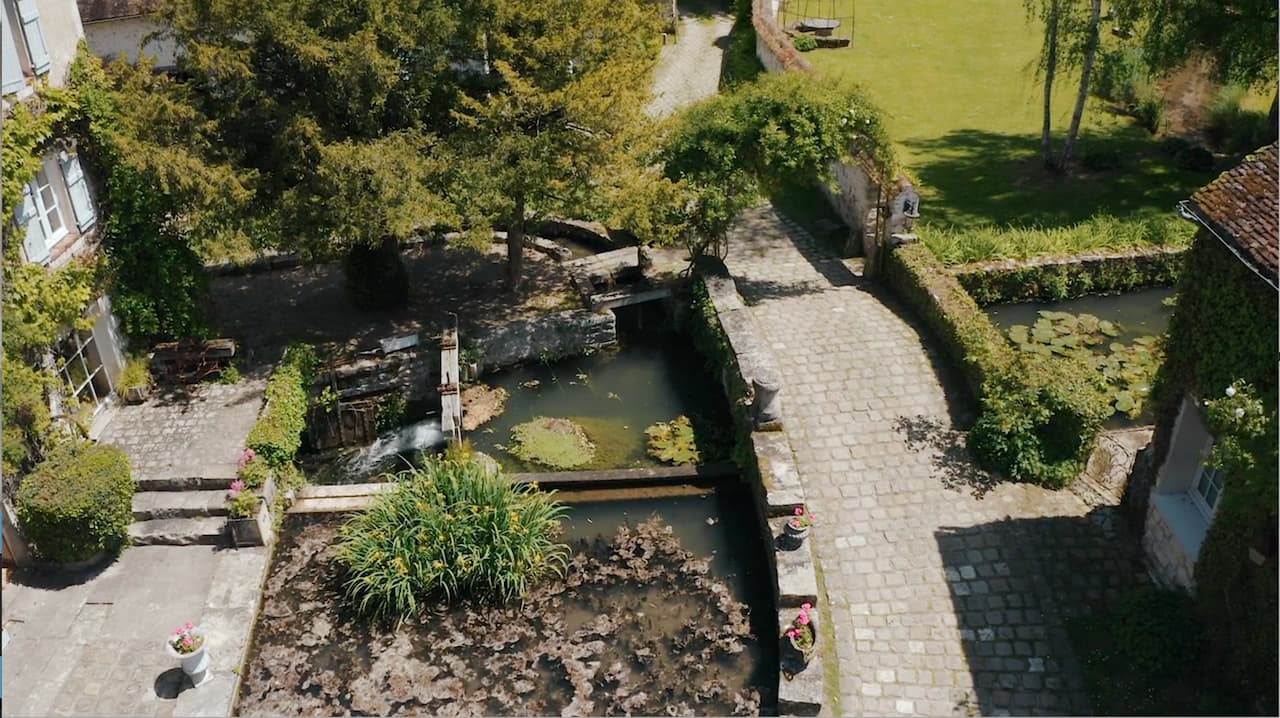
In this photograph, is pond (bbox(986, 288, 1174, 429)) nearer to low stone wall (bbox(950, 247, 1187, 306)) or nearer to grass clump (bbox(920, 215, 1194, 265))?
low stone wall (bbox(950, 247, 1187, 306))

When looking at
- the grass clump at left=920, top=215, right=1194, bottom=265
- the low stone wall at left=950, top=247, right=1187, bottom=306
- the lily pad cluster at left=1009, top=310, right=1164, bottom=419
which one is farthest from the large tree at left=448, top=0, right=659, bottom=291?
the lily pad cluster at left=1009, top=310, right=1164, bottom=419

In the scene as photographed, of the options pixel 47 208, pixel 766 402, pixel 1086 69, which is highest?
pixel 1086 69

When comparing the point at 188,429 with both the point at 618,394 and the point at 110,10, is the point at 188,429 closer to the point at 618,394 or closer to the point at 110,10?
the point at 618,394

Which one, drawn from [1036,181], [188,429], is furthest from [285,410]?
[1036,181]

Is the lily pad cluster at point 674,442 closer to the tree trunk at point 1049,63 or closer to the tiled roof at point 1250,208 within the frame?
the tiled roof at point 1250,208

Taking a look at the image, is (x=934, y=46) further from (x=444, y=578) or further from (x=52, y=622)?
(x=52, y=622)

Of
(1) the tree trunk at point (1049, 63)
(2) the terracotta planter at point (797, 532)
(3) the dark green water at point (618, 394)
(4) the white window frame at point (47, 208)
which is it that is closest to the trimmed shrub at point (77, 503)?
(4) the white window frame at point (47, 208)
